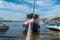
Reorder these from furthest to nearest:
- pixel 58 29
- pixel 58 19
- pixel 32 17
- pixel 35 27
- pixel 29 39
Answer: pixel 58 19 → pixel 58 29 → pixel 32 17 → pixel 35 27 → pixel 29 39

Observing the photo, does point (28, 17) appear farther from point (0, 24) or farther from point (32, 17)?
point (0, 24)

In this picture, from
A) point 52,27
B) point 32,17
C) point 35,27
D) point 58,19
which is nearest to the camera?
point 35,27

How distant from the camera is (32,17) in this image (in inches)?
927

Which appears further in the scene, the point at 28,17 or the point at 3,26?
the point at 3,26

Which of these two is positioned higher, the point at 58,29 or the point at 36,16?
the point at 36,16

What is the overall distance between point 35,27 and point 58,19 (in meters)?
8.63

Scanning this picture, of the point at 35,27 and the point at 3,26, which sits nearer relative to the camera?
the point at 35,27

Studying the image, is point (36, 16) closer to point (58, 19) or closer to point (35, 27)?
point (35, 27)

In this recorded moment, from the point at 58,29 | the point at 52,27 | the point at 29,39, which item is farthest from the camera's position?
the point at 52,27

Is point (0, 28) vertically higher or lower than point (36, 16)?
lower

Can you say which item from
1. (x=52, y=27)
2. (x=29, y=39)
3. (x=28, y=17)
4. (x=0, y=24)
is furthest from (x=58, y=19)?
(x=29, y=39)

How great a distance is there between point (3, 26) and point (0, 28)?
1400mm

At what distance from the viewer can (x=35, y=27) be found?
22000 mm

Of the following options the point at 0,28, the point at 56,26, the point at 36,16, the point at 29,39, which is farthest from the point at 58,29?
the point at 29,39
